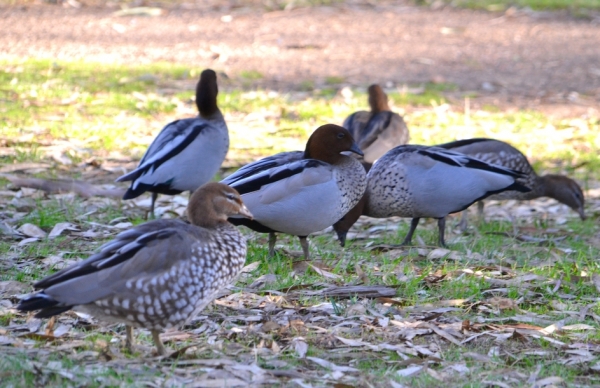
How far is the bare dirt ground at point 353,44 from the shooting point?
14102mm

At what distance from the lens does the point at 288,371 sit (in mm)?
4438

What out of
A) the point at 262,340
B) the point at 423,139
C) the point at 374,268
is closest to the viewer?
the point at 262,340

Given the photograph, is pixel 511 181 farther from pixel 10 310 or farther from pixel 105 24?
pixel 105 24

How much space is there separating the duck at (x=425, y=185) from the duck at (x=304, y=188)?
65cm

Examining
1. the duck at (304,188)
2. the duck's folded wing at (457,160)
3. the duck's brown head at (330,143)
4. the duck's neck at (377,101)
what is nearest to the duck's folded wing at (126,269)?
the duck at (304,188)

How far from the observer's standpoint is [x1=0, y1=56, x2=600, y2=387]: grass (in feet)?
15.3

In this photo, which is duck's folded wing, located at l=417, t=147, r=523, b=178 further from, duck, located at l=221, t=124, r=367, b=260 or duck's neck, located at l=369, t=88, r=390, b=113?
duck's neck, located at l=369, t=88, r=390, b=113

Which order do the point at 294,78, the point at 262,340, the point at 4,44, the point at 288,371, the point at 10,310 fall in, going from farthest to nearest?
the point at 4,44, the point at 294,78, the point at 10,310, the point at 262,340, the point at 288,371

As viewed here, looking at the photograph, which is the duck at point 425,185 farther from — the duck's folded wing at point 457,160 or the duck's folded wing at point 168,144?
the duck's folded wing at point 168,144

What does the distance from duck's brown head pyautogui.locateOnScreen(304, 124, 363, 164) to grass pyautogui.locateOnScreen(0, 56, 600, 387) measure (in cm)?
74

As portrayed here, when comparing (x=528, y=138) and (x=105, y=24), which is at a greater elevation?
(x=105, y=24)

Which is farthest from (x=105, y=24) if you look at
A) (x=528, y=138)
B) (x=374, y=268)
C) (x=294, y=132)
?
(x=374, y=268)

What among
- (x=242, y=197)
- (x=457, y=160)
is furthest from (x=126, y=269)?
(x=457, y=160)

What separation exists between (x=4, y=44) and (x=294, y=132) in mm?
6549
